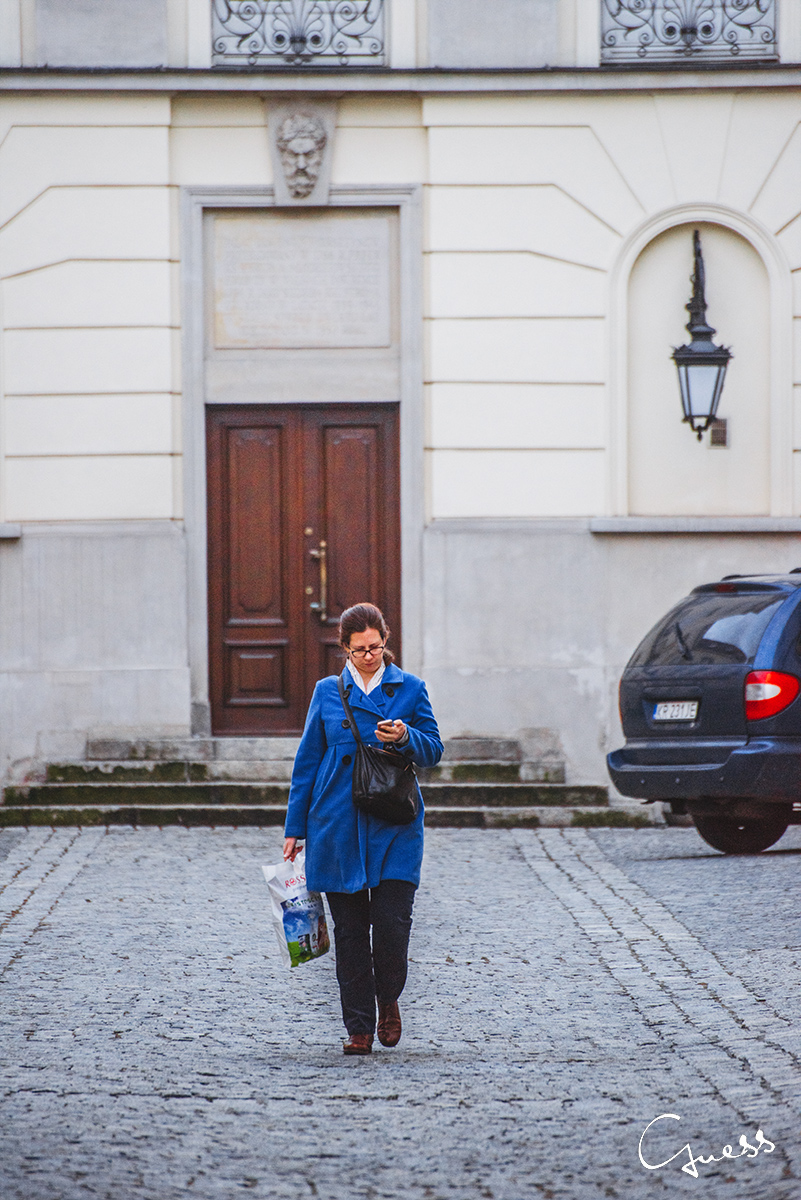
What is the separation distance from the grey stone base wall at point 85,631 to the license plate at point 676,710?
4.46 metres

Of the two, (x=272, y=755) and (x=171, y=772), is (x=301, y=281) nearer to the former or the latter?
(x=272, y=755)

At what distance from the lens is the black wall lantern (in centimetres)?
1305

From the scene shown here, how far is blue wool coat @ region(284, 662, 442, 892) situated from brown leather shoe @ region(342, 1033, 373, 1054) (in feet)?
1.77

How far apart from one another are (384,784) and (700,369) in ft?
26.0

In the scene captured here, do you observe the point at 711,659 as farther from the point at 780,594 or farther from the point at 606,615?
the point at 606,615

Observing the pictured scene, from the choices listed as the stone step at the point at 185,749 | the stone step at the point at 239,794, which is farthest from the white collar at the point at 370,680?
the stone step at the point at 185,749

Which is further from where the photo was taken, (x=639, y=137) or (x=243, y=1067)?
(x=639, y=137)

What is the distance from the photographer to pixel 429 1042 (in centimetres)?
611

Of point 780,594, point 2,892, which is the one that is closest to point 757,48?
point 780,594

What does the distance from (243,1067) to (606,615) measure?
315 inches

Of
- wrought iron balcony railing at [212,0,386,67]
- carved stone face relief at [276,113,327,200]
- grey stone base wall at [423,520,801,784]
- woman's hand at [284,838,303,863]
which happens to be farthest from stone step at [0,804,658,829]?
wrought iron balcony railing at [212,0,386,67]

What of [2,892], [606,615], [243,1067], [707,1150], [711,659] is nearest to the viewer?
[707,1150]

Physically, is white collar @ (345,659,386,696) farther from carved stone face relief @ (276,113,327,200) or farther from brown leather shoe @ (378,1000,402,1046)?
carved stone face relief @ (276,113,327,200)

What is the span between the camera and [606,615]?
1327 centimetres
